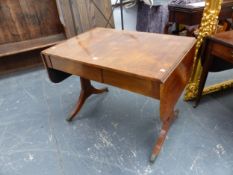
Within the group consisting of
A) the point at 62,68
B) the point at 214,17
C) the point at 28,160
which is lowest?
the point at 28,160

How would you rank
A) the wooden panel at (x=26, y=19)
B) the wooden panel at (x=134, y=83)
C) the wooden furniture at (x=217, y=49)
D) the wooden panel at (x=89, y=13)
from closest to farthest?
the wooden panel at (x=134, y=83), the wooden furniture at (x=217, y=49), the wooden panel at (x=26, y=19), the wooden panel at (x=89, y=13)

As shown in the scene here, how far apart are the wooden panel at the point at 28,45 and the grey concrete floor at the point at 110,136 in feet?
1.87

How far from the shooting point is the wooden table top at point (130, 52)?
37.3 inches

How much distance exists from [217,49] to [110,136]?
1.00 metres

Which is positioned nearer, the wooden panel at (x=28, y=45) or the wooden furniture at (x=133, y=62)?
the wooden furniture at (x=133, y=62)

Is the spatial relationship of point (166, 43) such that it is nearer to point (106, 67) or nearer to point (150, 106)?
point (106, 67)

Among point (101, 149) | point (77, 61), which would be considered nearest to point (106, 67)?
point (77, 61)

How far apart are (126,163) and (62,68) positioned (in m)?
0.75

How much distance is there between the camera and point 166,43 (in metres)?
1.19

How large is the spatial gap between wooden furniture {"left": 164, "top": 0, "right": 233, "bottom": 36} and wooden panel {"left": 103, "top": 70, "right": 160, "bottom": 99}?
1.71m

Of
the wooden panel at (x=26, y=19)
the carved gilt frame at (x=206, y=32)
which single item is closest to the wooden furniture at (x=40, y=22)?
the wooden panel at (x=26, y=19)

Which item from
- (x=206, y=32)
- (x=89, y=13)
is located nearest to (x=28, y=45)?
(x=89, y=13)

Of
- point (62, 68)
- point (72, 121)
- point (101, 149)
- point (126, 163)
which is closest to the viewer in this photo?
point (62, 68)

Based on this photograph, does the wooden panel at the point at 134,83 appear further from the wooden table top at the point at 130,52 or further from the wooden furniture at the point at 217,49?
the wooden furniture at the point at 217,49
